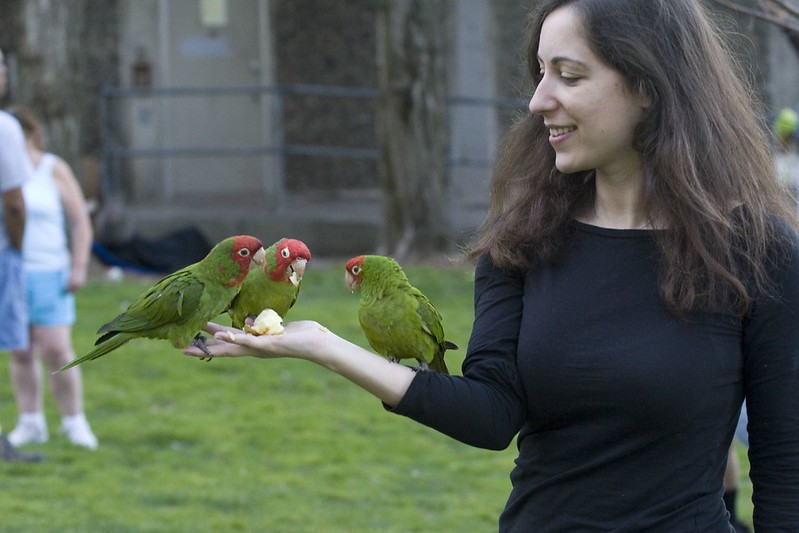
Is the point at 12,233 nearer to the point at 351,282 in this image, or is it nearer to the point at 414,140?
the point at 351,282

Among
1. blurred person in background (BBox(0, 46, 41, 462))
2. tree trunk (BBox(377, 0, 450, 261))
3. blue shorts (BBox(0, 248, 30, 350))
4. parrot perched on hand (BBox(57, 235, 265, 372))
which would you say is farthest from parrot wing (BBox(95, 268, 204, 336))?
tree trunk (BBox(377, 0, 450, 261))

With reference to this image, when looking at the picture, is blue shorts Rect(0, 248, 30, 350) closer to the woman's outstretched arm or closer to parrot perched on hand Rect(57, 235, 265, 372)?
parrot perched on hand Rect(57, 235, 265, 372)

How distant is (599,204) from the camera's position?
233cm

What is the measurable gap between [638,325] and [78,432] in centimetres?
485

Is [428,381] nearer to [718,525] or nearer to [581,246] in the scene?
[581,246]

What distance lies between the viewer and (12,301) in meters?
5.57

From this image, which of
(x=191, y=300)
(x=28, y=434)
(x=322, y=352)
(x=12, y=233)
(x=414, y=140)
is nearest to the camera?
(x=322, y=352)

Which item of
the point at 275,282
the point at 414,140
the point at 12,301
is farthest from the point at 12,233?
the point at 414,140

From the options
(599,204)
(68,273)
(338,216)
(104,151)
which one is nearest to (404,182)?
(338,216)

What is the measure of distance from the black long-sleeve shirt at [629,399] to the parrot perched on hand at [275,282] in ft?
0.96

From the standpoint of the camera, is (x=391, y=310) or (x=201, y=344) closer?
(x=201, y=344)

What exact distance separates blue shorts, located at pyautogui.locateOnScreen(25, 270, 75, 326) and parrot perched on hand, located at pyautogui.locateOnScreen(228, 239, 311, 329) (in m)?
4.16

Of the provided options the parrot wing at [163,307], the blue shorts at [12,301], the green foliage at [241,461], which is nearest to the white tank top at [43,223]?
the blue shorts at [12,301]

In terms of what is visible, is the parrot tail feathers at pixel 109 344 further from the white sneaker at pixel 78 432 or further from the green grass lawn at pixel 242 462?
the white sneaker at pixel 78 432
